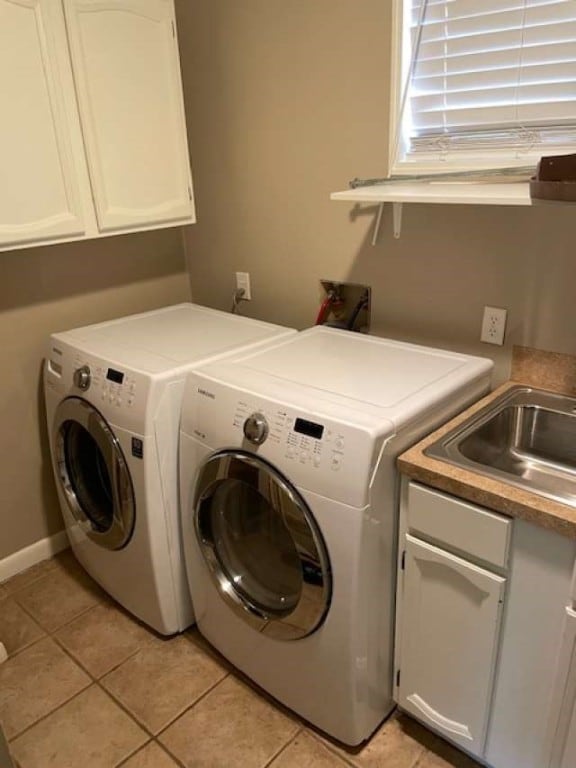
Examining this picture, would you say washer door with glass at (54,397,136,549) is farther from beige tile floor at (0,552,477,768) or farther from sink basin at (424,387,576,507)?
sink basin at (424,387,576,507)

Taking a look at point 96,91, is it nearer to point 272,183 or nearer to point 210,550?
point 272,183

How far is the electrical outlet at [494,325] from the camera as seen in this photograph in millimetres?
1636

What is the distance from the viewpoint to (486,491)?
1.16 m

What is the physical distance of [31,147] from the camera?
5.45 feet

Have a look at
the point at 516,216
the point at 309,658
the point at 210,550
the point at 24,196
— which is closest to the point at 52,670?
the point at 210,550

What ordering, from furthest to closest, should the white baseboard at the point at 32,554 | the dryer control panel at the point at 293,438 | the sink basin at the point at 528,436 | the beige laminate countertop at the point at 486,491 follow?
the white baseboard at the point at 32,554
the sink basin at the point at 528,436
the dryer control panel at the point at 293,438
the beige laminate countertop at the point at 486,491

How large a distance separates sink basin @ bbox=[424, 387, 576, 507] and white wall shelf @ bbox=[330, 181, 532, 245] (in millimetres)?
524

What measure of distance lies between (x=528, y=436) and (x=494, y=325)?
32 cm

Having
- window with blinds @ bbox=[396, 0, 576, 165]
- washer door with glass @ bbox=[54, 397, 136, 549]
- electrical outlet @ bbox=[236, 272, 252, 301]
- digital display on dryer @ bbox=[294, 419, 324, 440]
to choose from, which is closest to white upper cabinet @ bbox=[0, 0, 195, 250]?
electrical outlet @ bbox=[236, 272, 252, 301]

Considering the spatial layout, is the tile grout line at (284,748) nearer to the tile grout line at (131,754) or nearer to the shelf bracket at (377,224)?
the tile grout line at (131,754)

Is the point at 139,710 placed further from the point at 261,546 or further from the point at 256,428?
the point at 256,428

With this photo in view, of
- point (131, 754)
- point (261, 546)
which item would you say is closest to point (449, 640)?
point (261, 546)

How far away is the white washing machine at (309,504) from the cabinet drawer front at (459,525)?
68 millimetres

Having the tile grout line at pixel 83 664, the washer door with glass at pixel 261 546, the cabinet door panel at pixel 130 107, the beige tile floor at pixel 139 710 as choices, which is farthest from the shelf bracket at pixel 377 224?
the tile grout line at pixel 83 664
